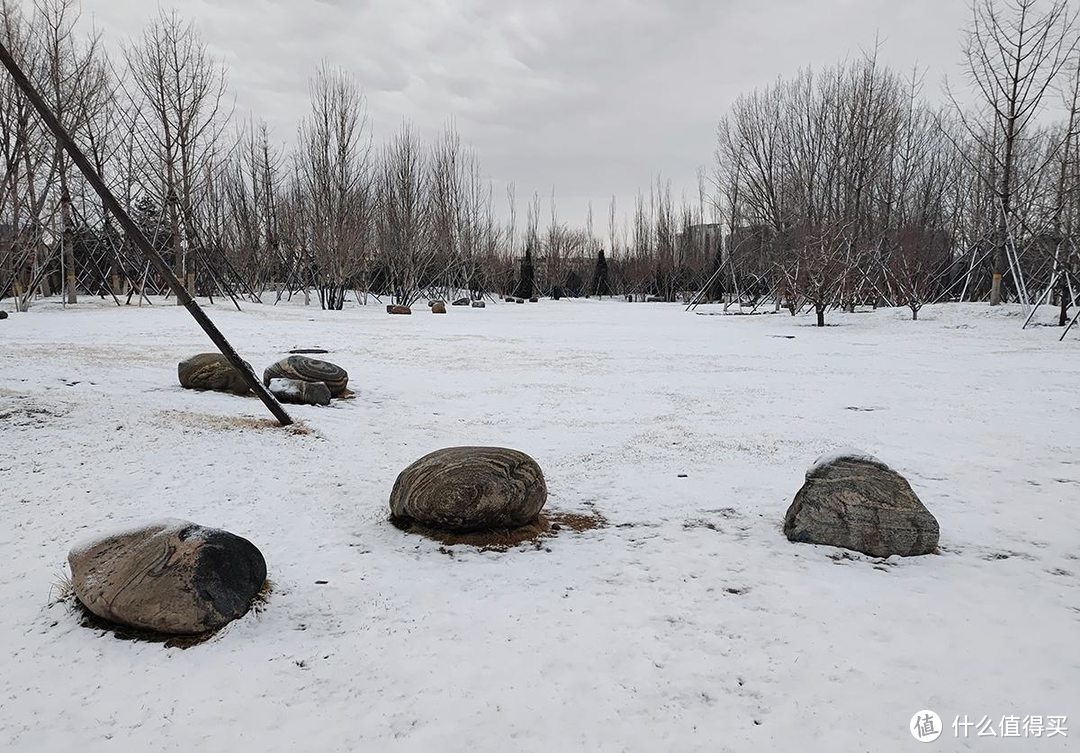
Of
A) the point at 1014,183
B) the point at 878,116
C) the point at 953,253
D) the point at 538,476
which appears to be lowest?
the point at 538,476

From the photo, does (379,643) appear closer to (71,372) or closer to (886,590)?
(886,590)

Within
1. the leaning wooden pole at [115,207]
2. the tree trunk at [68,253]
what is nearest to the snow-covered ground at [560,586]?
the leaning wooden pole at [115,207]

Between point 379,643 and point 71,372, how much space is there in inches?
218

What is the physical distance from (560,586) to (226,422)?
3.30 meters

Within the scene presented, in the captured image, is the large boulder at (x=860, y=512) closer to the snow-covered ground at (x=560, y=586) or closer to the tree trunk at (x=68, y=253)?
the snow-covered ground at (x=560, y=586)

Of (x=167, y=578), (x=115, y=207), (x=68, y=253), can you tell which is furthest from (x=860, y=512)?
(x=68, y=253)

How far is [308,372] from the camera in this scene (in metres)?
6.00

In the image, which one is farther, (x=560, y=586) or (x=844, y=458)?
(x=844, y=458)

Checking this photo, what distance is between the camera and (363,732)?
1777 millimetres

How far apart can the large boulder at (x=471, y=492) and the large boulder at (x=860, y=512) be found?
1.32 m

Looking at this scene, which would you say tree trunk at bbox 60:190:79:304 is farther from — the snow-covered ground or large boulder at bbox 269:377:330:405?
large boulder at bbox 269:377:330:405

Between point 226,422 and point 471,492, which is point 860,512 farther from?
point 226,422

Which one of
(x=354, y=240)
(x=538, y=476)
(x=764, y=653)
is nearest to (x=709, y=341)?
(x=538, y=476)

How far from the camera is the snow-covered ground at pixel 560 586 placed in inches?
72.2
